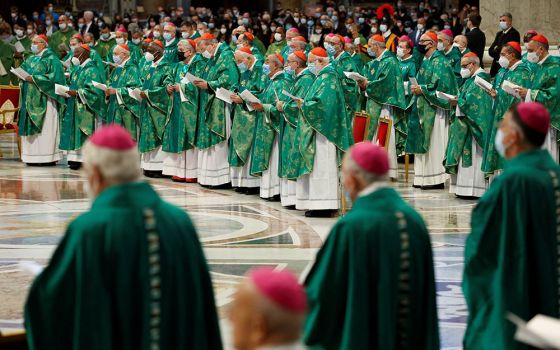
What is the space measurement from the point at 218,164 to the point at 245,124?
0.86 m

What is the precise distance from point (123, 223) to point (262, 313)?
4.10 feet

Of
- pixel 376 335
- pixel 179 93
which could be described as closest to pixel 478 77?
pixel 179 93

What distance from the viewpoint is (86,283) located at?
4.56 m

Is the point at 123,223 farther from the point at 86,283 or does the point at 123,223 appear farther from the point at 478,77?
the point at 478,77

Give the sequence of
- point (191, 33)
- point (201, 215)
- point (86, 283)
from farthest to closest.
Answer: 1. point (191, 33)
2. point (201, 215)
3. point (86, 283)

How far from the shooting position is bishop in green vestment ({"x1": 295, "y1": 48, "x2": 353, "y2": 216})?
12.7 meters

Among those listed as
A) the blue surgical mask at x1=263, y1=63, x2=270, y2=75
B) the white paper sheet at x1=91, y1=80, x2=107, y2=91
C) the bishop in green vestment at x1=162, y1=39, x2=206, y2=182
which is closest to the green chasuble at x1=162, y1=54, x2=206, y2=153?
the bishop in green vestment at x1=162, y1=39, x2=206, y2=182

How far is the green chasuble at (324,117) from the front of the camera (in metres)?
12.7

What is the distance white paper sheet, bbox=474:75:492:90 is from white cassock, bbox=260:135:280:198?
2.37 m

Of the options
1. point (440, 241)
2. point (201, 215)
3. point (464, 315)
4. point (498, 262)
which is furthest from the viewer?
point (201, 215)

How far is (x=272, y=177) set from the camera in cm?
1416


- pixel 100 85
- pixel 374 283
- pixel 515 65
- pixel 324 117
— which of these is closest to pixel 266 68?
pixel 324 117

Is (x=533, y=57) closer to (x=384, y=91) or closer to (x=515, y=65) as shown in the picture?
(x=515, y=65)

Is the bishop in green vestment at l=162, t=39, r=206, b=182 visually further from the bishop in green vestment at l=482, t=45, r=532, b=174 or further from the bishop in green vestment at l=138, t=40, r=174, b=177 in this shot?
the bishop in green vestment at l=482, t=45, r=532, b=174
